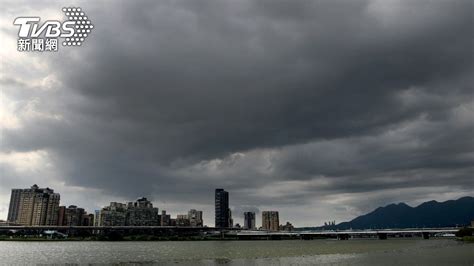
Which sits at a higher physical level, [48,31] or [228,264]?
[48,31]

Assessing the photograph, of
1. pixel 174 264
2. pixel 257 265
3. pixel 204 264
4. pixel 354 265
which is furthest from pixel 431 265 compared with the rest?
pixel 174 264

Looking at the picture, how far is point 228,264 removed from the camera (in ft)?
250

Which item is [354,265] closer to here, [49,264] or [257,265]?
[257,265]

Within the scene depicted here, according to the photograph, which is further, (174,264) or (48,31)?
(174,264)

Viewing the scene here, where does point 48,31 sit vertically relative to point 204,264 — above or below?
above

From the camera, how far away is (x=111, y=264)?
255 feet

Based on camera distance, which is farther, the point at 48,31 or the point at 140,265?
the point at 140,265

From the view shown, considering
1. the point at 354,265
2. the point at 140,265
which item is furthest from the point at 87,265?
the point at 354,265

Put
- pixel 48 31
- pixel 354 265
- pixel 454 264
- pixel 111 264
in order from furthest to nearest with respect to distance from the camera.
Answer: pixel 111 264 → pixel 354 265 → pixel 454 264 → pixel 48 31

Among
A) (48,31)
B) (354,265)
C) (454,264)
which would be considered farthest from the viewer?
(354,265)

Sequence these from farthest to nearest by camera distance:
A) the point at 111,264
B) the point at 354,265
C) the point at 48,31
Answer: the point at 111,264, the point at 354,265, the point at 48,31

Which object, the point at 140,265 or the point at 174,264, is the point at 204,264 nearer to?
the point at 174,264

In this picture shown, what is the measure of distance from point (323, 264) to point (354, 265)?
237 inches

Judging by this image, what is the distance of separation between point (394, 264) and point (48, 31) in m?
68.9
